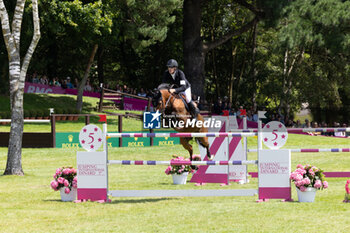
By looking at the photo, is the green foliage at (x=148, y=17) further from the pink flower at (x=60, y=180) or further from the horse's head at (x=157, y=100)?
the pink flower at (x=60, y=180)

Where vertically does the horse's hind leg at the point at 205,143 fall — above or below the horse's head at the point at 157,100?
below

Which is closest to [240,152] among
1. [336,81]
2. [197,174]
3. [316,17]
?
[197,174]

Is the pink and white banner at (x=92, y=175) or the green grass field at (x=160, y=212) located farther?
the pink and white banner at (x=92, y=175)

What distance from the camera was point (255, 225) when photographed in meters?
7.62

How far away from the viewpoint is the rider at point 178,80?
12.3m

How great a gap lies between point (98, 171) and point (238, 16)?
3624cm

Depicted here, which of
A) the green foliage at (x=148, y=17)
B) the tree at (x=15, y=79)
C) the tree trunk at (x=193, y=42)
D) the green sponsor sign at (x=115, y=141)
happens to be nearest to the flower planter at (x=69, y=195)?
the tree at (x=15, y=79)

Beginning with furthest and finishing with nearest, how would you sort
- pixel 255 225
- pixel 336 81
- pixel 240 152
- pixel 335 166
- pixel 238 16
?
pixel 238 16
pixel 336 81
pixel 335 166
pixel 240 152
pixel 255 225

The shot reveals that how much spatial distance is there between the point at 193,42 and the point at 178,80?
64.6 ft

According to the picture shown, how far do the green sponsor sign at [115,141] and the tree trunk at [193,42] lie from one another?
8.19 m

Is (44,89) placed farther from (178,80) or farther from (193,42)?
(178,80)

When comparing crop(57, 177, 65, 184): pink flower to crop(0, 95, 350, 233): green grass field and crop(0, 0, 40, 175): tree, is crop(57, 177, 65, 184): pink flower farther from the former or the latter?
crop(0, 0, 40, 175): tree

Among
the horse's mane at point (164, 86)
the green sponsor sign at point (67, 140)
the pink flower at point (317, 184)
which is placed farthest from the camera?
the green sponsor sign at point (67, 140)

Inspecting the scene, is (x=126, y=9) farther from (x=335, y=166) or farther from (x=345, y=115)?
(x=345, y=115)
